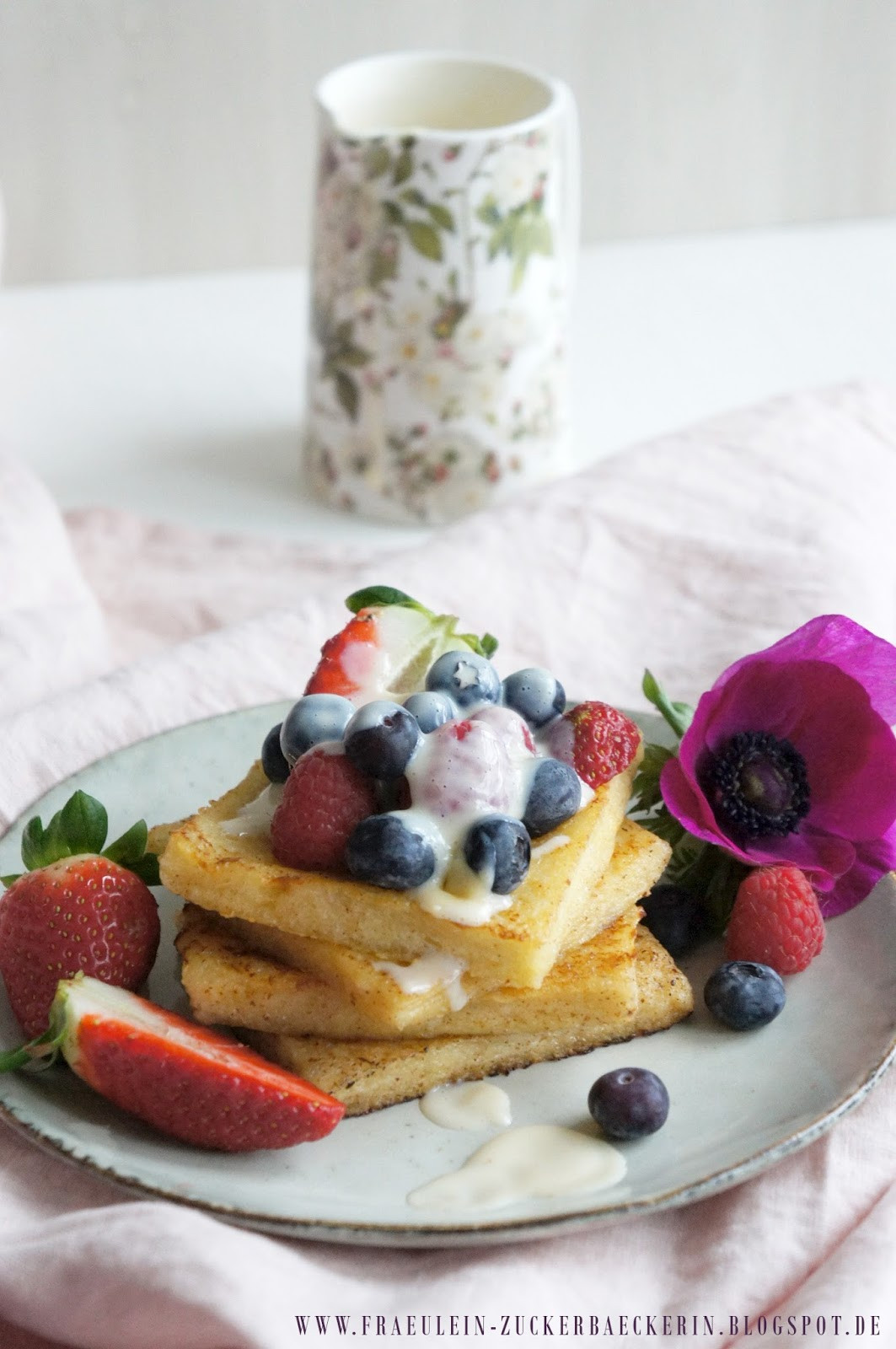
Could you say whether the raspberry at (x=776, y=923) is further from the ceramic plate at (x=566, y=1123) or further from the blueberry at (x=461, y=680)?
the blueberry at (x=461, y=680)

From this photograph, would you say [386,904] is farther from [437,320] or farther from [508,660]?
[437,320]

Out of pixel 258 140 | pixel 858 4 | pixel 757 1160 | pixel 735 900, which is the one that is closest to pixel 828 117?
pixel 858 4

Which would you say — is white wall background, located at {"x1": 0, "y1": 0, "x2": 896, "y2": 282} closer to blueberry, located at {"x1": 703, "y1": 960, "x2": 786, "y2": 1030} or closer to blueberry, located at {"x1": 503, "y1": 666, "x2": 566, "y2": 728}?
blueberry, located at {"x1": 503, "y1": 666, "x2": 566, "y2": 728}

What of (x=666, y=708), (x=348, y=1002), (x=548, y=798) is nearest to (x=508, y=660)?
(x=666, y=708)

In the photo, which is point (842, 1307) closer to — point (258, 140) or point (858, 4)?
point (258, 140)

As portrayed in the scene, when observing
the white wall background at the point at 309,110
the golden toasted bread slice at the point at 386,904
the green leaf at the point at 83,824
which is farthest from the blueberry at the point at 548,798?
the white wall background at the point at 309,110
